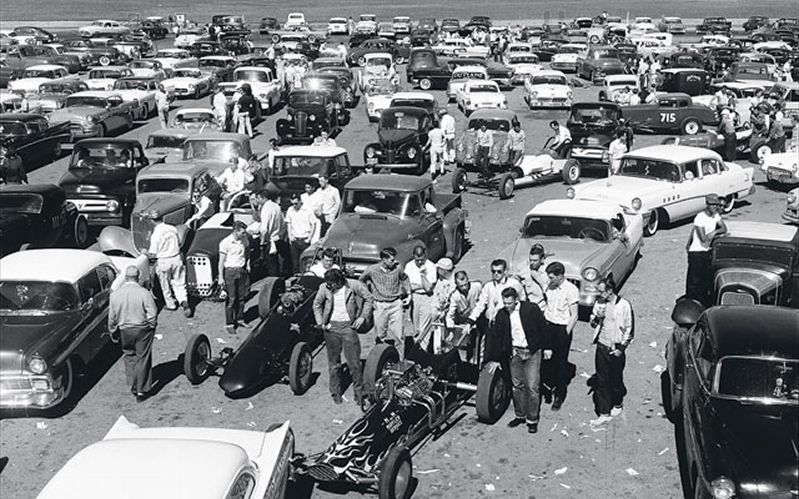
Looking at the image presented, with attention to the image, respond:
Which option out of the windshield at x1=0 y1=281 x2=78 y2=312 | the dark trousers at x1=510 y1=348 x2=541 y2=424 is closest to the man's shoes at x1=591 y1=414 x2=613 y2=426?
the dark trousers at x1=510 y1=348 x2=541 y2=424

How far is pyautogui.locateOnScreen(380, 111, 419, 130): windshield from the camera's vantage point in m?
23.4

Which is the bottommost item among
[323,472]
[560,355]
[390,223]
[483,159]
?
[323,472]

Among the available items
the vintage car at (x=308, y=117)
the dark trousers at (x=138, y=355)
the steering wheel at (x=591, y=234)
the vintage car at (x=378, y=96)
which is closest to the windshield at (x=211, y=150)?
the vintage car at (x=308, y=117)

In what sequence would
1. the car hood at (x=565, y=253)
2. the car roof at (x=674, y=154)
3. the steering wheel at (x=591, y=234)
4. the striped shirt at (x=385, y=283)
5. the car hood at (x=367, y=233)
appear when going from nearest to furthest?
the striped shirt at (x=385, y=283) < the car hood at (x=565, y=253) < the car hood at (x=367, y=233) < the steering wheel at (x=591, y=234) < the car roof at (x=674, y=154)

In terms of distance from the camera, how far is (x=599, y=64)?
40438mm

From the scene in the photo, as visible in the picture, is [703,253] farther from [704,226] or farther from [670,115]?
[670,115]

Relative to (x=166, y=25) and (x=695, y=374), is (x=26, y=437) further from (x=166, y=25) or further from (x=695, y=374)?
(x=166, y=25)

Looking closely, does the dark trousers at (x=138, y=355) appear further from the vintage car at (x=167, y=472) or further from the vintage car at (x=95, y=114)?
the vintage car at (x=95, y=114)

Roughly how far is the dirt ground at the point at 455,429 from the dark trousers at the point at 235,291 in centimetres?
31

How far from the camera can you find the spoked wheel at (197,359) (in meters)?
Answer: 11.0

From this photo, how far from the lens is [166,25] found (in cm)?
7075

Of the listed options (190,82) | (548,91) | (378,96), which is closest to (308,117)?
(378,96)

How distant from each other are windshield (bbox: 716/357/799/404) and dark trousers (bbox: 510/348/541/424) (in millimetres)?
2068

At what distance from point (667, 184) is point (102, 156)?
12451 mm
